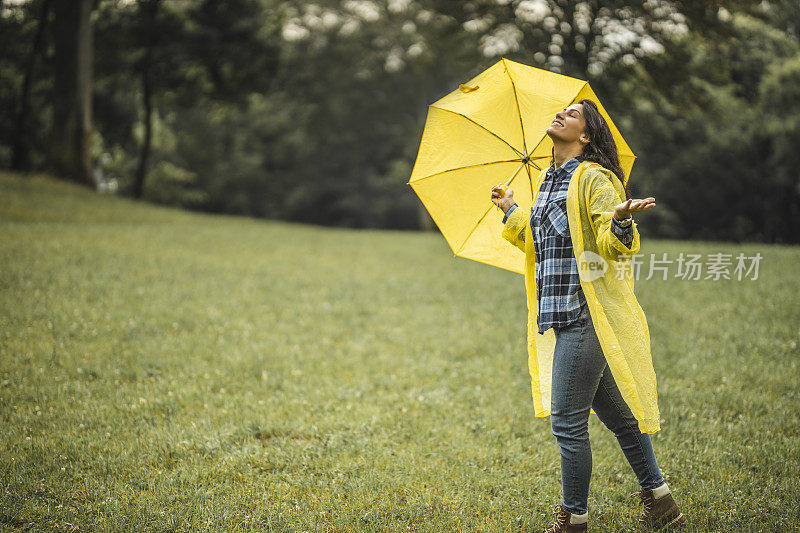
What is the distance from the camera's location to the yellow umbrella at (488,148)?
3711 millimetres

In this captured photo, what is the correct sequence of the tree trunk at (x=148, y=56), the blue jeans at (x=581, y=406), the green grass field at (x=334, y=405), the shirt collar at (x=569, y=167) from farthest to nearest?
1. the tree trunk at (x=148, y=56)
2. the green grass field at (x=334, y=405)
3. the shirt collar at (x=569, y=167)
4. the blue jeans at (x=581, y=406)

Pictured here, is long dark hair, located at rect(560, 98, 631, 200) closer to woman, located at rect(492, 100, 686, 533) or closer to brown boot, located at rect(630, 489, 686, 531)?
woman, located at rect(492, 100, 686, 533)

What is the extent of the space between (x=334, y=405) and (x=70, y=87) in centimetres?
1962

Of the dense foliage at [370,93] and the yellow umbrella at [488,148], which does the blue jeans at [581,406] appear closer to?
the yellow umbrella at [488,148]

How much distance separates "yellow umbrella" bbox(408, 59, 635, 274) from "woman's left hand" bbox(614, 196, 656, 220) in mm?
883

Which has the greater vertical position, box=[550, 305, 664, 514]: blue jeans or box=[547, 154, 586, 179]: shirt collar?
box=[547, 154, 586, 179]: shirt collar

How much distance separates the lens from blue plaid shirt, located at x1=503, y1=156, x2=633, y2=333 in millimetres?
3215

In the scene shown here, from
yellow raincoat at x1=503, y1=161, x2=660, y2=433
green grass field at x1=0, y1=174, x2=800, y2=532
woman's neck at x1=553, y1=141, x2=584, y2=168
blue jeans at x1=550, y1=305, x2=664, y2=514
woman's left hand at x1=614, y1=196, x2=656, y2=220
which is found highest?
woman's neck at x1=553, y1=141, x2=584, y2=168

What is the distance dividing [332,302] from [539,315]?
6872 millimetres

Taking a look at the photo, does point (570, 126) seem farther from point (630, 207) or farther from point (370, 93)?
point (370, 93)

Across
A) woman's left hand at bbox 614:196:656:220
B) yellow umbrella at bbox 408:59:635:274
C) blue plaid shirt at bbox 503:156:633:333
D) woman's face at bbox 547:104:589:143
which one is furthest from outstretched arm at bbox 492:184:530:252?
woman's left hand at bbox 614:196:656:220

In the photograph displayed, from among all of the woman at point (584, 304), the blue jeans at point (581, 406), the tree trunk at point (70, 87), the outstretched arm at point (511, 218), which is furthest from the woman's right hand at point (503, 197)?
the tree trunk at point (70, 87)

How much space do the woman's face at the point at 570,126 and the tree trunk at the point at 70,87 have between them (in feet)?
69.9

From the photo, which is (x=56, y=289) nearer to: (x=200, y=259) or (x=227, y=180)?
(x=200, y=259)
